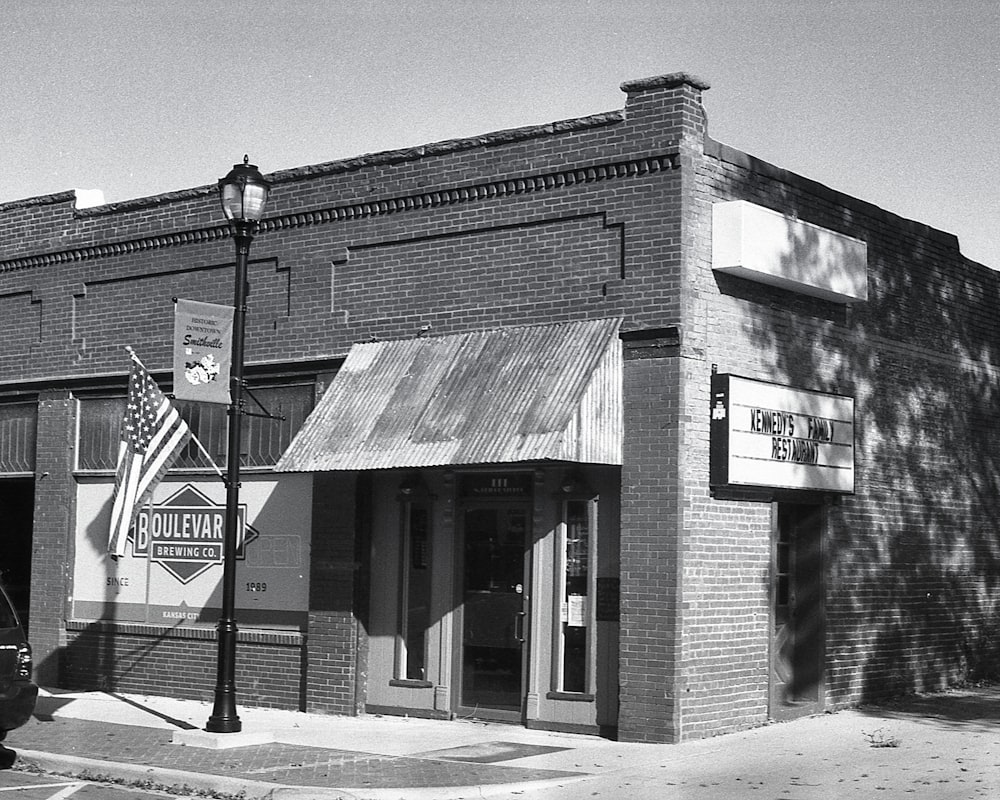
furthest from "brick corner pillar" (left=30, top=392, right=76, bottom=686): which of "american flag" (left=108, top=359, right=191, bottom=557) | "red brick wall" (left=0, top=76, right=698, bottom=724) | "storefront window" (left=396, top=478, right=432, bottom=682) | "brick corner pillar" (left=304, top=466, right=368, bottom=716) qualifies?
"storefront window" (left=396, top=478, right=432, bottom=682)

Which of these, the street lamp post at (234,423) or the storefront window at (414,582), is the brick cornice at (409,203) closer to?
the street lamp post at (234,423)

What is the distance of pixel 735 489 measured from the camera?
1430 cm

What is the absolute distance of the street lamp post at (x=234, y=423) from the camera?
13.5m

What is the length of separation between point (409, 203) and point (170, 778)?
6.97m

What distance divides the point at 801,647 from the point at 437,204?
624 centimetres

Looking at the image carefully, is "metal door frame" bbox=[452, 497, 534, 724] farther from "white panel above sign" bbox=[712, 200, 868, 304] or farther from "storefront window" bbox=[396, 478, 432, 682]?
"white panel above sign" bbox=[712, 200, 868, 304]

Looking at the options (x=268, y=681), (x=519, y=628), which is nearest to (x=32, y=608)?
(x=268, y=681)

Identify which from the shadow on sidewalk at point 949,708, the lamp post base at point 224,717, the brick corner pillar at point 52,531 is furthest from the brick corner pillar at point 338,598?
the shadow on sidewalk at point 949,708

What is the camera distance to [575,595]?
567 inches

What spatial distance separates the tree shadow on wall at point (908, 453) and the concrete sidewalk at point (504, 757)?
4.38ft

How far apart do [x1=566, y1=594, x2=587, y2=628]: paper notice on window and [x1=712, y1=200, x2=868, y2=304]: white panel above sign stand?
11.7ft

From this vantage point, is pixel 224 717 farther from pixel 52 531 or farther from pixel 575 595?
pixel 52 531

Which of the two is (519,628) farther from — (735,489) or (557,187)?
(557,187)

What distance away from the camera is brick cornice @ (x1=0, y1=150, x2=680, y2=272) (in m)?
14.2
